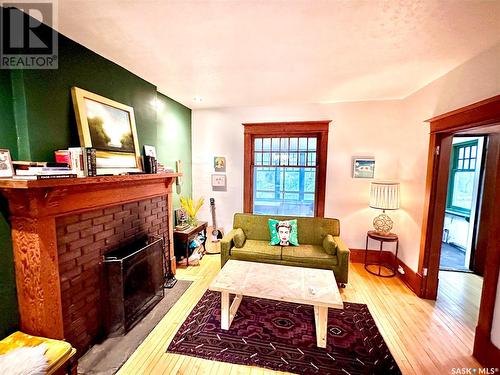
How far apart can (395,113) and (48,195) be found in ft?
14.0

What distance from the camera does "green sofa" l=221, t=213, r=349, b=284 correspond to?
2781mm

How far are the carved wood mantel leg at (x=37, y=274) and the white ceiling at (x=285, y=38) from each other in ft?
4.88

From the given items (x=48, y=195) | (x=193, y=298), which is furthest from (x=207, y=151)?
(x=48, y=195)

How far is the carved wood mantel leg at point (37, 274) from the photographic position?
146 cm

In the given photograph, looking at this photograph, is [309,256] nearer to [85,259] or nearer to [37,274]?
[85,259]

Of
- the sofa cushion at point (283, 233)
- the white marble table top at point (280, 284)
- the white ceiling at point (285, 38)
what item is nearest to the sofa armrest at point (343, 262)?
the white marble table top at point (280, 284)

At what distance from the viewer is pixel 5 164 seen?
4.54 feet

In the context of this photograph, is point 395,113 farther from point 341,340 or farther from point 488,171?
point 341,340

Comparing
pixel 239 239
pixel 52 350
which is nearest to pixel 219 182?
pixel 239 239

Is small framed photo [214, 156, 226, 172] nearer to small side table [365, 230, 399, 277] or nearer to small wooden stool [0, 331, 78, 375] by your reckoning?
small side table [365, 230, 399, 277]

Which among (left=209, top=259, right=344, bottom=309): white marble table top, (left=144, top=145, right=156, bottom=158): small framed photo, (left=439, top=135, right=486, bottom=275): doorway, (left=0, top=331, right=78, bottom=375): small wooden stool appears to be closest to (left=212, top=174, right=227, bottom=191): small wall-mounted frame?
(left=144, top=145, right=156, bottom=158): small framed photo

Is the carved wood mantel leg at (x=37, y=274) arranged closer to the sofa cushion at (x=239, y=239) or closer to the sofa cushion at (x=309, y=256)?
the sofa cushion at (x=239, y=239)

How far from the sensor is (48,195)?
4.76ft

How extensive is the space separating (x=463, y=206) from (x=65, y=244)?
6.25m
